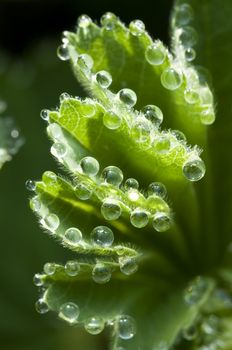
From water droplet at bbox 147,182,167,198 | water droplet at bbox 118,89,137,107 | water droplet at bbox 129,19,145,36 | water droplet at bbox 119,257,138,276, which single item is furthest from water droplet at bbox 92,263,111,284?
water droplet at bbox 129,19,145,36

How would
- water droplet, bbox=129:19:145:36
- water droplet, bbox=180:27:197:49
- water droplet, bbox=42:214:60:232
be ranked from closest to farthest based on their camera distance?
1. water droplet, bbox=42:214:60:232
2. water droplet, bbox=129:19:145:36
3. water droplet, bbox=180:27:197:49

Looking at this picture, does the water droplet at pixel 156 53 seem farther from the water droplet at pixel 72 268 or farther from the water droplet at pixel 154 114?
the water droplet at pixel 72 268

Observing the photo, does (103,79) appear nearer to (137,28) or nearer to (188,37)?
(137,28)

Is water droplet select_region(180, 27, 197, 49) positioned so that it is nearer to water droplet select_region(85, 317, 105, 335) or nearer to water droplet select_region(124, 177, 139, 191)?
water droplet select_region(124, 177, 139, 191)

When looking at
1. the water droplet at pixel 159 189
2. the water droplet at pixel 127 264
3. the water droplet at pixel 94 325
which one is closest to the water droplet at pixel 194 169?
the water droplet at pixel 159 189

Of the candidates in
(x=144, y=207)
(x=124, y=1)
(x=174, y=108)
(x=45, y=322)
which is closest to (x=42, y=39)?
(x=124, y=1)

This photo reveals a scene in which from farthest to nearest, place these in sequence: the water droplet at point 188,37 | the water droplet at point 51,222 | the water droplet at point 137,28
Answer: the water droplet at point 188,37 → the water droplet at point 137,28 → the water droplet at point 51,222
